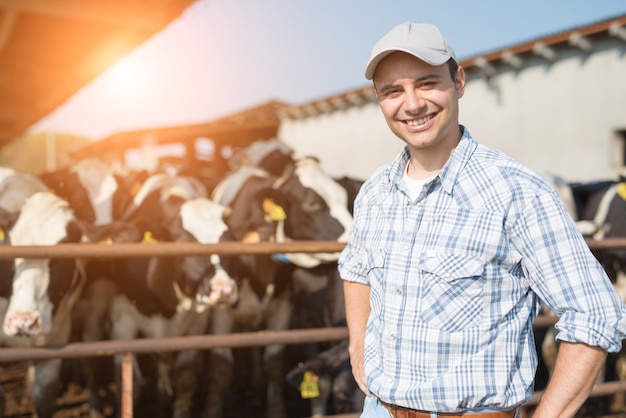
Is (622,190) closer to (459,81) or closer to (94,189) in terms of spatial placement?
(459,81)

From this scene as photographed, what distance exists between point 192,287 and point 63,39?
415 centimetres

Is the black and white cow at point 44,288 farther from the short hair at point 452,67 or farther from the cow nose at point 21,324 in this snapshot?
the short hair at point 452,67

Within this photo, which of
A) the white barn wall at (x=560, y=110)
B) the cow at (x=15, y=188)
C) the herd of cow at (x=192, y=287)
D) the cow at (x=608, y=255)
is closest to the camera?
the herd of cow at (x=192, y=287)

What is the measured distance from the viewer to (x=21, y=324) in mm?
3184

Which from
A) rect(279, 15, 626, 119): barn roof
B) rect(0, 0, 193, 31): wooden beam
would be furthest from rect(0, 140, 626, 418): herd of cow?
rect(279, 15, 626, 119): barn roof

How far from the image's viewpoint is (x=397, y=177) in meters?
1.72

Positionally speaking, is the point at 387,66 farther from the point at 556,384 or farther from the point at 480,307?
the point at 556,384

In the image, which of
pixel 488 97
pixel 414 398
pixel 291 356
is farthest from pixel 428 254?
pixel 488 97

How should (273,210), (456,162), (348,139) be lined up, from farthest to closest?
(348,139)
(273,210)
(456,162)

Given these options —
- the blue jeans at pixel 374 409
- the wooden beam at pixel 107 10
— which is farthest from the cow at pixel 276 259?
the blue jeans at pixel 374 409

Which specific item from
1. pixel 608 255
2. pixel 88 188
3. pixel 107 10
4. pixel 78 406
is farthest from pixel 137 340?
pixel 608 255

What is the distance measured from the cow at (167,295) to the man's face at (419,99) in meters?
2.85

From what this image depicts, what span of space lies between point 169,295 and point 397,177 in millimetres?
3191

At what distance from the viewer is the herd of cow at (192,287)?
155 inches
